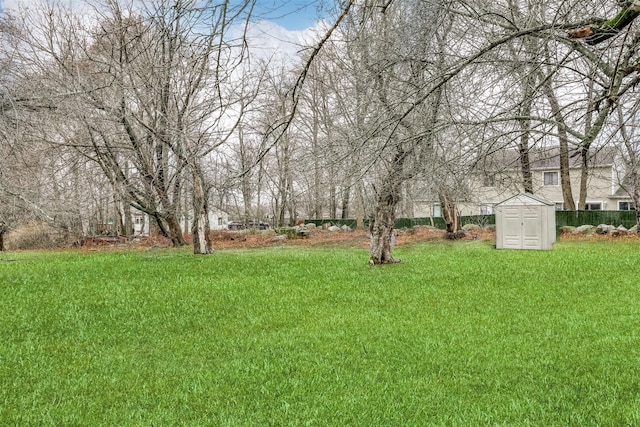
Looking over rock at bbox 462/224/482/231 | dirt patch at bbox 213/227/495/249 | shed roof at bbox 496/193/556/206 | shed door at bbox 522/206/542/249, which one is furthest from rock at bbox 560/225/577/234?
shed door at bbox 522/206/542/249

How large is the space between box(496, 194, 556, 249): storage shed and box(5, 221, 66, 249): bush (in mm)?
19662

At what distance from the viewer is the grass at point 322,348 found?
11.3 ft

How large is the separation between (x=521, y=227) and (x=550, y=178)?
1689 cm

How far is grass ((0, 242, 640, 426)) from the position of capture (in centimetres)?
345

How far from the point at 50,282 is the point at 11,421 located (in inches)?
258

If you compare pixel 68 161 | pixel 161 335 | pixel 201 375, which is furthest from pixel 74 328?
pixel 68 161

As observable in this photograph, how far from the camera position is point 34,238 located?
23094mm

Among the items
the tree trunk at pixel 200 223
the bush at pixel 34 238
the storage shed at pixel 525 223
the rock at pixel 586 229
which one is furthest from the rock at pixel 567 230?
the bush at pixel 34 238

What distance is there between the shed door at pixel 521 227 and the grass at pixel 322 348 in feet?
17.8

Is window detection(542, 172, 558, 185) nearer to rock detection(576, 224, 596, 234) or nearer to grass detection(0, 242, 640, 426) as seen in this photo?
rock detection(576, 224, 596, 234)

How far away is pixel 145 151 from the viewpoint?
14.8 metres

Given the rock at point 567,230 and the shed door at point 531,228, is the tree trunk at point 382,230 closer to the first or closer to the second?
the shed door at point 531,228


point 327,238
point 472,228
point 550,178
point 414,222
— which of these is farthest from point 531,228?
point 550,178

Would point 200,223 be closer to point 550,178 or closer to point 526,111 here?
point 526,111
